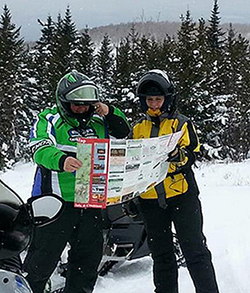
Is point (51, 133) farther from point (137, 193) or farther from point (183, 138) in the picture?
point (183, 138)

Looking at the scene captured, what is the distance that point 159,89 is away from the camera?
325 centimetres

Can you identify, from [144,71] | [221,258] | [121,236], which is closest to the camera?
[121,236]

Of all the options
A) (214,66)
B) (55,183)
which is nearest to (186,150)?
(55,183)

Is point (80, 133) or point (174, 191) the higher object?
point (80, 133)

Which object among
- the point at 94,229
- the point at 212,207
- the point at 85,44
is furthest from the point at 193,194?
the point at 85,44

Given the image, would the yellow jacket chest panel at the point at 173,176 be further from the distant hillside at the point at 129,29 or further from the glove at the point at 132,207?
the distant hillside at the point at 129,29

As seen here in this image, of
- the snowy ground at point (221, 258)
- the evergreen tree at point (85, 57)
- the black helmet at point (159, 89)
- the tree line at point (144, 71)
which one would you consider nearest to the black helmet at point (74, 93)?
the black helmet at point (159, 89)

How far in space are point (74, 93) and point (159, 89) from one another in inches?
23.2

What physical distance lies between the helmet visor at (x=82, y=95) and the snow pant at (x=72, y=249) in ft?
2.32

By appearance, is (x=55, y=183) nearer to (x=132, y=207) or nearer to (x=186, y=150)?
(x=132, y=207)

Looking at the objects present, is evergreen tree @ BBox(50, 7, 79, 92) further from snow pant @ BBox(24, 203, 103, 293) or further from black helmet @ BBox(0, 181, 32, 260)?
black helmet @ BBox(0, 181, 32, 260)

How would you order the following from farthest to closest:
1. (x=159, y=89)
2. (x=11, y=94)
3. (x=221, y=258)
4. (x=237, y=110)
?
(x=237, y=110), (x=11, y=94), (x=221, y=258), (x=159, y=89)

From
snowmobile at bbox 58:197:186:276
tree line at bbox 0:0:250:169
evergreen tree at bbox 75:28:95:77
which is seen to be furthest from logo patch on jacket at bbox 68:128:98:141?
evergreen tree at bbox 75:28:95:77

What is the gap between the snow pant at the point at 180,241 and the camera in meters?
3.25
